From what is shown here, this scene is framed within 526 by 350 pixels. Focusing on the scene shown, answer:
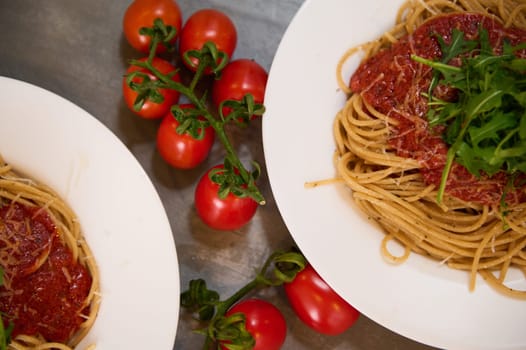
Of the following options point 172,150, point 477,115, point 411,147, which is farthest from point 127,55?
point 477,115

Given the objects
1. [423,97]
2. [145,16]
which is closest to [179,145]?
[145,16]

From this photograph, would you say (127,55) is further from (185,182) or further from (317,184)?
(317,184)

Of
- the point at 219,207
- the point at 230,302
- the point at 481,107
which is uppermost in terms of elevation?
the point at 481,107

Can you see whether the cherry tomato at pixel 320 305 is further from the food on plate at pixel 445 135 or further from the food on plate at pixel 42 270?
the food on plate at pixel 42 270

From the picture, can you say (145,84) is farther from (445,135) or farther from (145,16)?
(445,135)

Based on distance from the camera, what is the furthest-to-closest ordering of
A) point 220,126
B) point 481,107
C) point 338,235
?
point 220,126 < point 338,235 < point 481,107

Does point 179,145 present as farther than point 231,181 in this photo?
Yes
